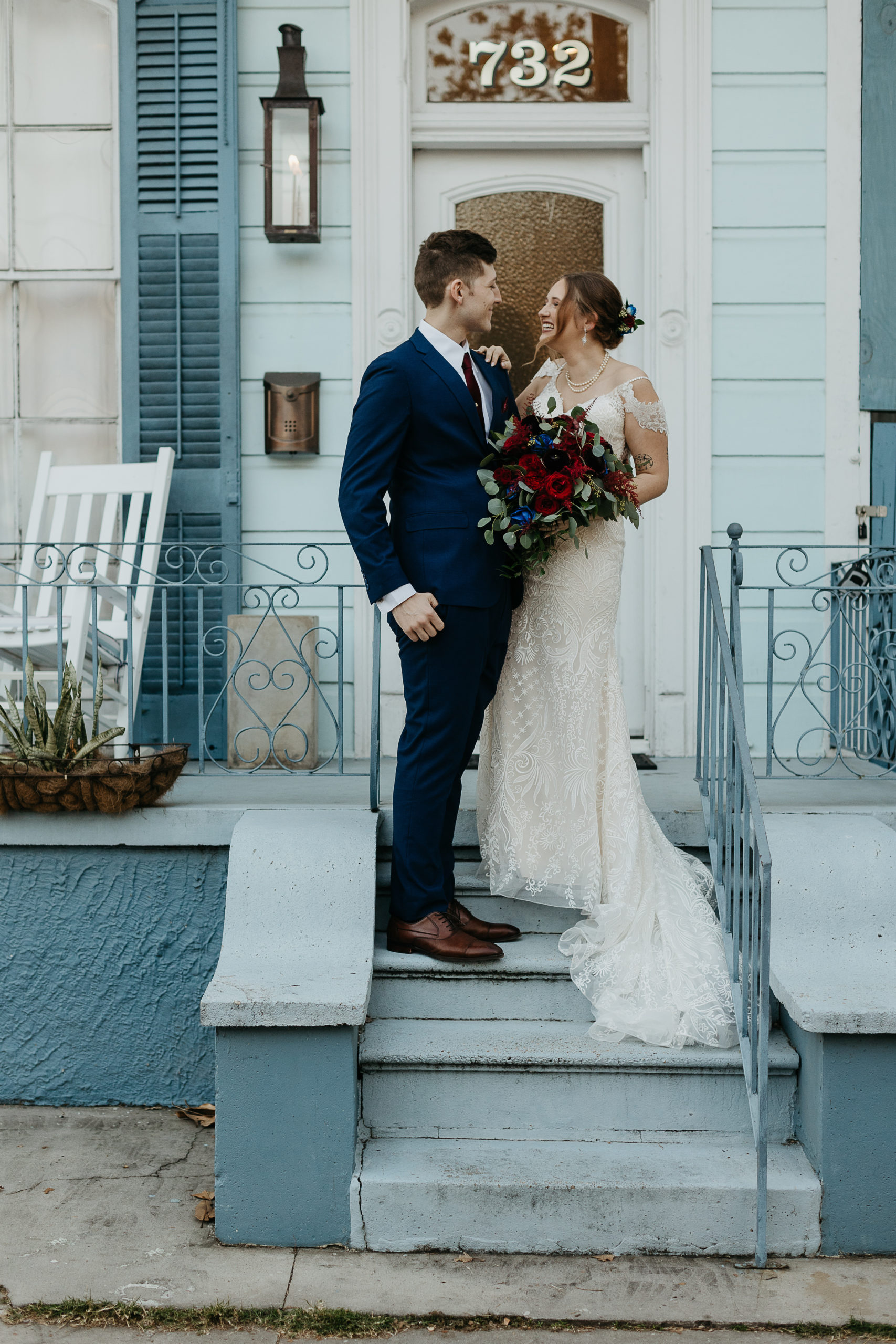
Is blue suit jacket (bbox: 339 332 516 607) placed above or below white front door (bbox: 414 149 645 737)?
below

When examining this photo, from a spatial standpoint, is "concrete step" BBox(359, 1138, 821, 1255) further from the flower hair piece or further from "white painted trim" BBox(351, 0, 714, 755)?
"white painted trim" BBox(351, 0, 714, 755)

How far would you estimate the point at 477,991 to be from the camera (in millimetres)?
3123

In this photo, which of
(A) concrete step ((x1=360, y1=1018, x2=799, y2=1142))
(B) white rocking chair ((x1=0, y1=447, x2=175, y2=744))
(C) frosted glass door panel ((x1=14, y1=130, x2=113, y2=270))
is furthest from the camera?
(C) frosted glass door panel ((x1=14, y1=130, x2=113, y2=270))

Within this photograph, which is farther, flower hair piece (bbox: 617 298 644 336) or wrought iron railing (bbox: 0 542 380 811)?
wrought iron railing (bbox: 0 542 380 811)

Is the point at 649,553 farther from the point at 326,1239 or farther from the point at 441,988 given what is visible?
the point at 326,1239

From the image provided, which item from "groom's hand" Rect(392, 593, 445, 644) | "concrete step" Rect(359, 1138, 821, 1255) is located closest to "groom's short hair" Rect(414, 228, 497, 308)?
"groom's hand" Rect(392, 593, 445, 644)

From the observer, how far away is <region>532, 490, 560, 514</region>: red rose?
2.97 m

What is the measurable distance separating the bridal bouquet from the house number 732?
243cm

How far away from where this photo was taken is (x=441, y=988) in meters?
3.12

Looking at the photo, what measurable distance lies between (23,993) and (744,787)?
7.03ft

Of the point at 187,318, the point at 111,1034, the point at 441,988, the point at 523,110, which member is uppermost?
the point at 523,110

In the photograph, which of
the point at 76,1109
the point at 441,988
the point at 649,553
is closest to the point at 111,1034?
the point at 76,1109

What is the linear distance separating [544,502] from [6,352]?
119 inches

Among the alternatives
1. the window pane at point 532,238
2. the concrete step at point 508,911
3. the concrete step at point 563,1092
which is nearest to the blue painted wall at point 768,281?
the window pane at point 532,238
